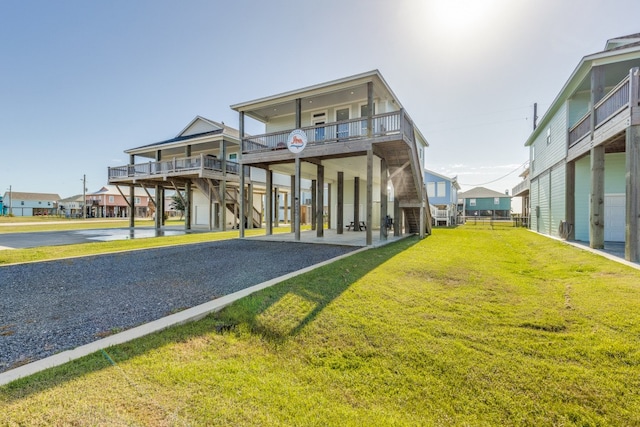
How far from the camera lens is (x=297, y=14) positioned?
11.2 m

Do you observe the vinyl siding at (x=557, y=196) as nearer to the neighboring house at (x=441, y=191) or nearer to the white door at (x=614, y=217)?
the white door at (x=614, y=217)

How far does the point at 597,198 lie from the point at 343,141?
8.53m

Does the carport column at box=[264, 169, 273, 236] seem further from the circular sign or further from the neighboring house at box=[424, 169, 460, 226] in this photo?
the neighboring house at box=[424, 169, 460, 226]

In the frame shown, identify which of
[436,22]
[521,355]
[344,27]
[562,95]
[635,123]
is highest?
[344,27]

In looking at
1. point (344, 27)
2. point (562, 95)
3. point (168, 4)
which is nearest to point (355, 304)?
point (344, 27)

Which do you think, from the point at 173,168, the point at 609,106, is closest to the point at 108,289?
the point at 609,106

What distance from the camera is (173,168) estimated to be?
18828 mm

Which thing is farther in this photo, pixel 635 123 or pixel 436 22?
pixel 436 22

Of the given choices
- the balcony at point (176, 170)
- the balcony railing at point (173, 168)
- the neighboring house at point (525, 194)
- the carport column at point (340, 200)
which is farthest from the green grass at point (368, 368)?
the neighboring house at point (525, 194)

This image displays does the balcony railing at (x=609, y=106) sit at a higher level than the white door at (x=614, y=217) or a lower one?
higher

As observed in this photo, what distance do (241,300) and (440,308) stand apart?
292cm

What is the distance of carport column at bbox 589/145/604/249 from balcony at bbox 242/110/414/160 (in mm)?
5863

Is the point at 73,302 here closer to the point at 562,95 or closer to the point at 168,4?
the point at 168,4

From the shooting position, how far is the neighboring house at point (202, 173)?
18734mm
